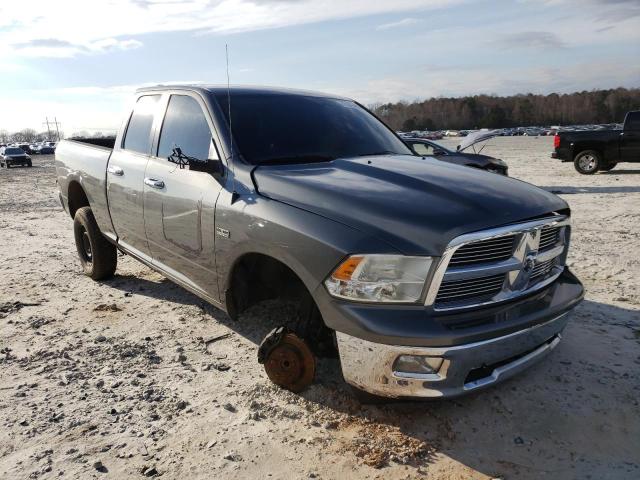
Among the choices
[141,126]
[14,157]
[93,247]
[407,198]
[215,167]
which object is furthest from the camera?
[14,157]

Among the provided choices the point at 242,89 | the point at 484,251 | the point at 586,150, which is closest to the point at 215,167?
the point at 242,89

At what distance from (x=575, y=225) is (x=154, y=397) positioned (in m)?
7.05

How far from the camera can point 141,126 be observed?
4602mm

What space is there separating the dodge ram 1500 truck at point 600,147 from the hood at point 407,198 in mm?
14618

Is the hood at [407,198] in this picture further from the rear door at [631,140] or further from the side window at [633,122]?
the side window at [633,122]

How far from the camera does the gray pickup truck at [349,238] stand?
2.53m

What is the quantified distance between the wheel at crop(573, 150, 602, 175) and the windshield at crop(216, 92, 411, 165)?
46.0 ft

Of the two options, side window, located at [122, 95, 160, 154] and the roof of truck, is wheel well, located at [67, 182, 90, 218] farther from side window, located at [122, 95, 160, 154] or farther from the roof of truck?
the roof of truck

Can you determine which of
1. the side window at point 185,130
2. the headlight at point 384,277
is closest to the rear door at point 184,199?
the side window at point 185,130

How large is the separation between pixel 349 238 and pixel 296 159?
1170 millimetres

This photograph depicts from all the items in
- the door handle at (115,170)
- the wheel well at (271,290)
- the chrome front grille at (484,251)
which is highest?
the door handle at (115,170)

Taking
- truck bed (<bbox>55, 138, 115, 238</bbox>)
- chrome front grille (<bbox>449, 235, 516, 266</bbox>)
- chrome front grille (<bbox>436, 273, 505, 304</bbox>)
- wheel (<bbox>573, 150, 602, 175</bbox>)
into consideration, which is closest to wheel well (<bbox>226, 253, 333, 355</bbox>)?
chrome front grille (<bbox>436, 273, 505, 304</bbox>)

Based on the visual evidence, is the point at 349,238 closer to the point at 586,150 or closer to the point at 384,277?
the point at 384,277

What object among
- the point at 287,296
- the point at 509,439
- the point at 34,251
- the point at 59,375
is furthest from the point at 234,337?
the point at 34,251
